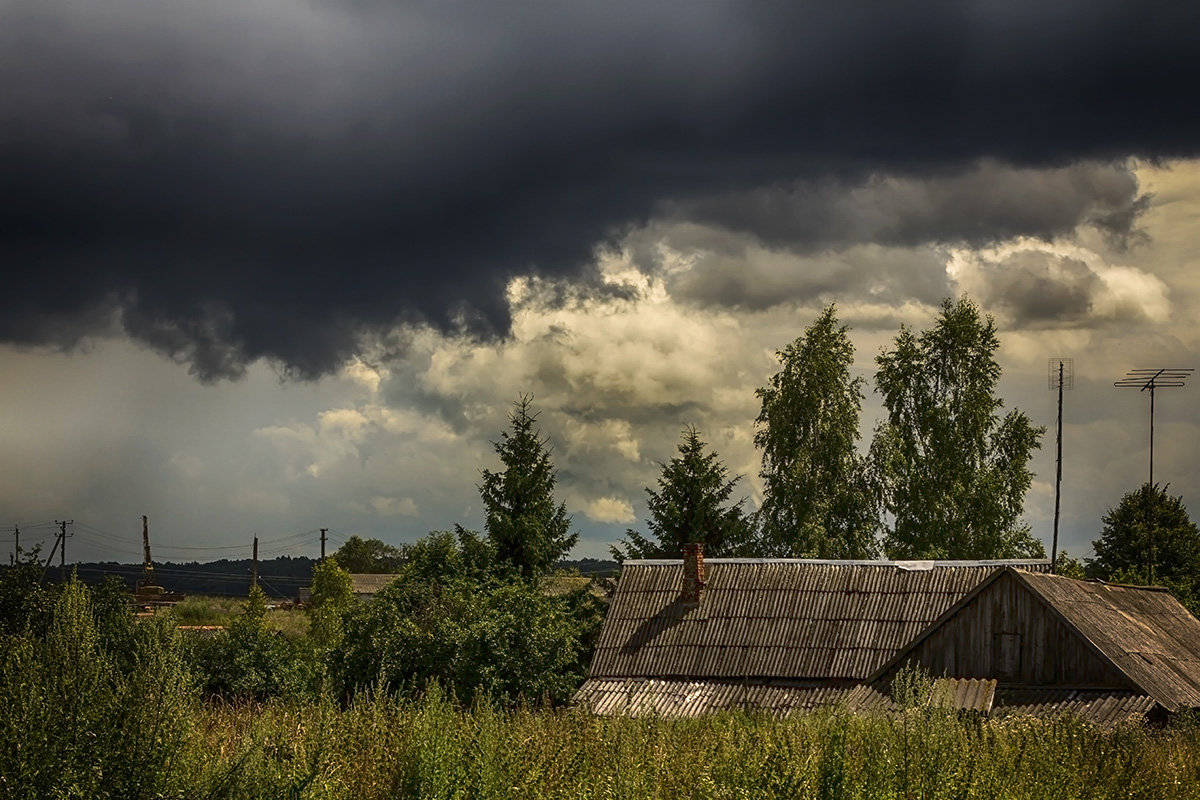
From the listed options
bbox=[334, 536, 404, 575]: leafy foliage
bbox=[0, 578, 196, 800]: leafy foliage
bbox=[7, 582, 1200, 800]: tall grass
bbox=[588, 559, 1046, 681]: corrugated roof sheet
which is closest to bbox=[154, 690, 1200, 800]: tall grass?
bbox=[7, 582, 1200, 800]: tall grass

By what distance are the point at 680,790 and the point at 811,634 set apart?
2100 cm

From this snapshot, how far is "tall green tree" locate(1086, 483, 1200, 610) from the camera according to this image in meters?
Answer: 57.9

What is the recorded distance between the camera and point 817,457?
44688mm

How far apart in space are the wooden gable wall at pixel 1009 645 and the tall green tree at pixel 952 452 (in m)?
16.0

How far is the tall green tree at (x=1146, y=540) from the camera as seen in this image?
57.9m

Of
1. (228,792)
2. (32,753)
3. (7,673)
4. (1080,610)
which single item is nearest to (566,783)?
(228,792)

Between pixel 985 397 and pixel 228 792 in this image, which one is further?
pixel 985 397

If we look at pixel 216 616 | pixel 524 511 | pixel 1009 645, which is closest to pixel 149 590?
pixel 216 616

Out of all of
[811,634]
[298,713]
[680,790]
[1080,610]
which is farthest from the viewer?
[811,634]

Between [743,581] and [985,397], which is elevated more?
[985,397]

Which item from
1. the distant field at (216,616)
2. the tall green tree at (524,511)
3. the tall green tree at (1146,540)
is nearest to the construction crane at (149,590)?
the distant field at (216,616)

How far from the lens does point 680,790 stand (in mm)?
9930

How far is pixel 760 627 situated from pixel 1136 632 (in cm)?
839

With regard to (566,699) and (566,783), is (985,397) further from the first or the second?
(566,783)
